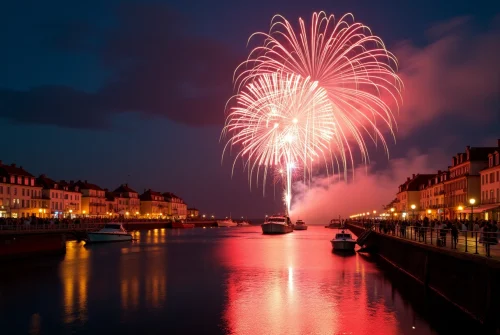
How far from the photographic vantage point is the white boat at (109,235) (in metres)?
85.9

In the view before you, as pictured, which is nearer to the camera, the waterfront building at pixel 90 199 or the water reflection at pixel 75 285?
the water reflection at pixel 75 285

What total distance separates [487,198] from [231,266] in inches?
1768

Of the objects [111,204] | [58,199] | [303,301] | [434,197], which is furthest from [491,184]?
[111,204]

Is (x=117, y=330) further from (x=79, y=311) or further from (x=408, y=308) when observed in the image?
(x=408, y=308)

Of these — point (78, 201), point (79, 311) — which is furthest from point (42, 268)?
point (78, 201)

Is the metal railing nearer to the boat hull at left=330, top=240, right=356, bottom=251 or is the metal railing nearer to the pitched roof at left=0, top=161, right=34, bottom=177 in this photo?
the boat hull at left=330, top=240, right=356, bottom=251

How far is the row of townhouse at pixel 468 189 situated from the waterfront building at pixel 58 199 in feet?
271

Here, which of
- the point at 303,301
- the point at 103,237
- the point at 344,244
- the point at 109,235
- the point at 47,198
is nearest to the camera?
the point at 303,301

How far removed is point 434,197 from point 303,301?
91.6 metres

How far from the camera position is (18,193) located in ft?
384

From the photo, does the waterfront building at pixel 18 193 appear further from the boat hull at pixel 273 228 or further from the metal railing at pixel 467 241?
the metal railing at pixel 467 241

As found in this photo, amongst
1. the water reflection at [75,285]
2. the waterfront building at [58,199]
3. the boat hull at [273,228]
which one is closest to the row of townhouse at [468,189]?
the boat hull at [273,228]

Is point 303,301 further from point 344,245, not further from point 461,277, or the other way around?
point 344,245

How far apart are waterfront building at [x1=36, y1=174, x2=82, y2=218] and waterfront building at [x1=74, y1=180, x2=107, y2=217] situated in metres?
6.82
